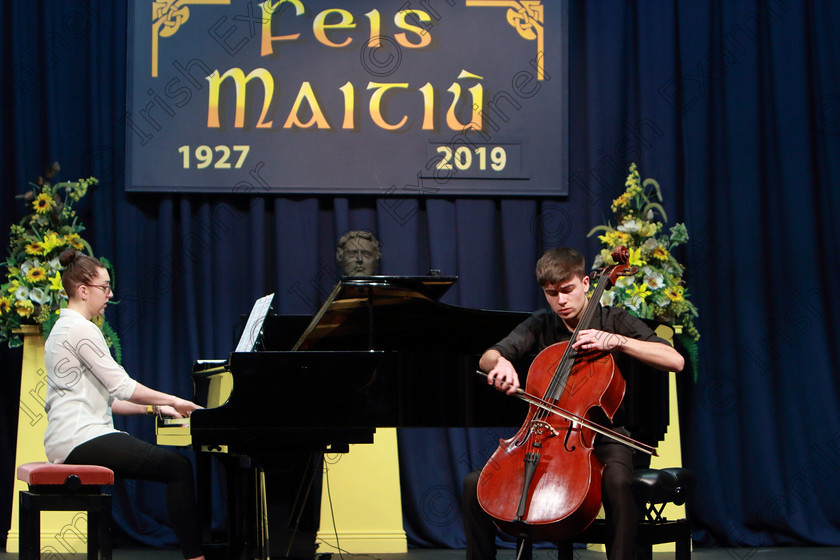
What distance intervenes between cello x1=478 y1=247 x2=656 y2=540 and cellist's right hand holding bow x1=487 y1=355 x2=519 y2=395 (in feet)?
0.14

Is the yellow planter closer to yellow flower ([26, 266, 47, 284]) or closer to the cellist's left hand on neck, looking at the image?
yellow flower ([26, 266, 47, 284])

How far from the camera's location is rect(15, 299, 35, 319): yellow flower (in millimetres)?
4109

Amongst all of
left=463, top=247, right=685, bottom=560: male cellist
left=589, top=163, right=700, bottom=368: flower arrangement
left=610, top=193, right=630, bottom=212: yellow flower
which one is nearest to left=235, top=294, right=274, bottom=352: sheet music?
left=463, top=247, right=685, bottom=560: male cellist

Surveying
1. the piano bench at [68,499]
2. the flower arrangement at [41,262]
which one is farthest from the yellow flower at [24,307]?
the piano bench at [68,499]

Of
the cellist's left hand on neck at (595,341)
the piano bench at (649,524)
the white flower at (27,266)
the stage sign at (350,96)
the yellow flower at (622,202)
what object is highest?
the stage sign at (350,96)

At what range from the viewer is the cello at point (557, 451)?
8.08ft

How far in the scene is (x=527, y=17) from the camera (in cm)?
485

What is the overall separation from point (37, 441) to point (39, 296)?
0.66m

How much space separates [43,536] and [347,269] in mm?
1874

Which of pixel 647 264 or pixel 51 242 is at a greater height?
pixel 51 242

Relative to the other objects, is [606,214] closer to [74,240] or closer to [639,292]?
[639,292]

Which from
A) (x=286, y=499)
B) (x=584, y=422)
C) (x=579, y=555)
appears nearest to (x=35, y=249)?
(x=286, y=499)

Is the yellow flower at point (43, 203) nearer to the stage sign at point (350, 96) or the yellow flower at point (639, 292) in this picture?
the stage sign at point (350, 96)

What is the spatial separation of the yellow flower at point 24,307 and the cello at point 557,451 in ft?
8.11
